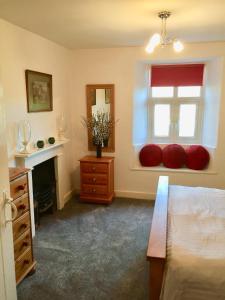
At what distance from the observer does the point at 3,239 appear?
5.16ft

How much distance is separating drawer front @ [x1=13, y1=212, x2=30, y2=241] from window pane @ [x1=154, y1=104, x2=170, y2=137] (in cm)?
Answer: 295

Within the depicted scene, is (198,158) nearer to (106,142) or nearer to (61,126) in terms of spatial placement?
(106,142)

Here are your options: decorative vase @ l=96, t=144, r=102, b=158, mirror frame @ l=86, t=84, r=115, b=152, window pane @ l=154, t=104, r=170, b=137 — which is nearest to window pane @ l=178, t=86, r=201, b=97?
window pane @ l=154, t=104, r=170, b=137

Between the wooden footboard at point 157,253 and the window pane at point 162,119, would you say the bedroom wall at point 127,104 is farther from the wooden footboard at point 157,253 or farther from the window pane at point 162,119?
the wooden footboard at point 157,253

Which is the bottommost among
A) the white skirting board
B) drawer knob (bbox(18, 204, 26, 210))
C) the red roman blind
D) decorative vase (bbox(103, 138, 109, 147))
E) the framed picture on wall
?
the white skirting board

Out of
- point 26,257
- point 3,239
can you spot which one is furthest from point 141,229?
point 3,239

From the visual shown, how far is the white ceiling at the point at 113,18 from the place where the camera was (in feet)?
7.34

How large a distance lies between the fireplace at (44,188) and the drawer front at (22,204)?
3.39 feet

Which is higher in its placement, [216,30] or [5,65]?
[216,30]

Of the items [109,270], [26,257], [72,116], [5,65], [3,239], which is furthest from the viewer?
[72,116]

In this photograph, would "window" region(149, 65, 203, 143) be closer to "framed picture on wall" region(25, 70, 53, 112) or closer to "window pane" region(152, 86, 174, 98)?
"window pane" region(152, 86, 174, 98)

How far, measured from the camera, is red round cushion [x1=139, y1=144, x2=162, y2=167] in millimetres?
4391

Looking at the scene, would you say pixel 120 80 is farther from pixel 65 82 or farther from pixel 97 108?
pixel 65 82

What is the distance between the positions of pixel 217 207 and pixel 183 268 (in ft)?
3.32
